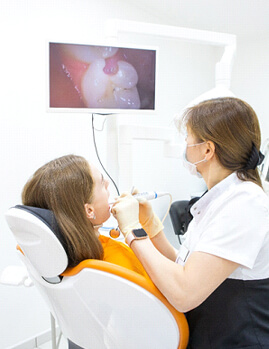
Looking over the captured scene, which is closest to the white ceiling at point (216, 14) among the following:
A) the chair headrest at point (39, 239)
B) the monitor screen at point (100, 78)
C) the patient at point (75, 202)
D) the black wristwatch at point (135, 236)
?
the monitor screen at point (100, 78)

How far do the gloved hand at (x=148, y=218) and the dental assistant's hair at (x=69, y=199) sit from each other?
0.27 meters

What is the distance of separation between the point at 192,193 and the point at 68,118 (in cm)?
160

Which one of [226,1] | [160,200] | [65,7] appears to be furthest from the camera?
[160,200]

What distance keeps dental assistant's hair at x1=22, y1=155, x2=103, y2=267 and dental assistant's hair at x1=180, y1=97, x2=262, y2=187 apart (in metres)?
0.44

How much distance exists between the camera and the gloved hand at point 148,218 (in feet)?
4.59

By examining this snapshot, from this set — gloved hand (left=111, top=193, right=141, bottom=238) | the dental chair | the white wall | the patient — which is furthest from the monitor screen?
the dental chair

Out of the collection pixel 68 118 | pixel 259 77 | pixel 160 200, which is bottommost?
pixel 160 200

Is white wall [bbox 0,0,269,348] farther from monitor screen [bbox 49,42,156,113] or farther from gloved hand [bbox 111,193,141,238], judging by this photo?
gloved hand [bbox 111,193,141,238]

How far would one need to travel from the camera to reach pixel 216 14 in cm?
277

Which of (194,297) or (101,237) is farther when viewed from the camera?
(101,237)

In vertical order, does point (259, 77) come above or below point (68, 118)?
above

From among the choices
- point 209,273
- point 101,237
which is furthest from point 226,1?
point 209,273

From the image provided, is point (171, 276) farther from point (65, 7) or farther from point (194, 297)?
point (65, 7)

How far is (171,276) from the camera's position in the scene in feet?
3.29
